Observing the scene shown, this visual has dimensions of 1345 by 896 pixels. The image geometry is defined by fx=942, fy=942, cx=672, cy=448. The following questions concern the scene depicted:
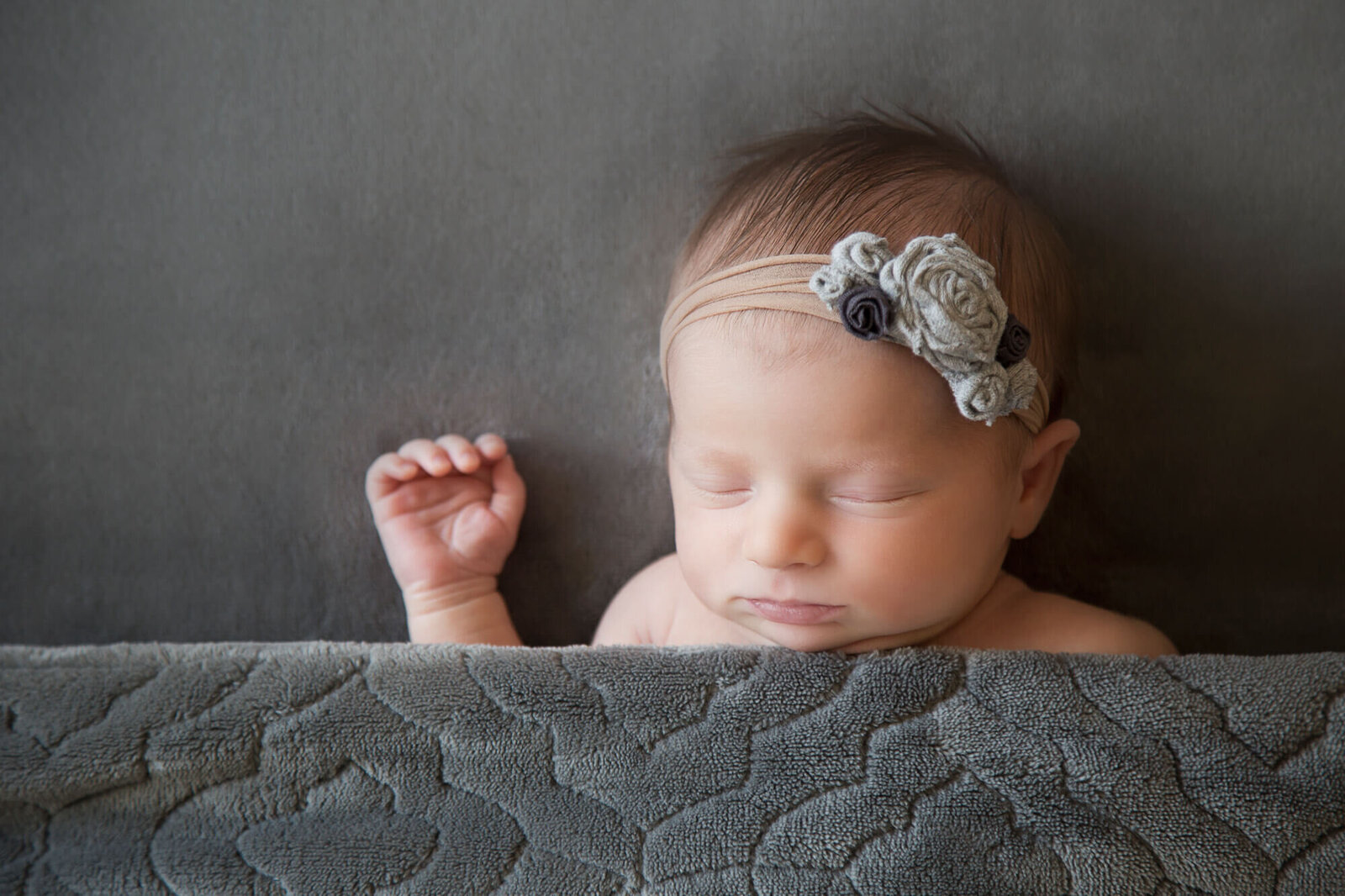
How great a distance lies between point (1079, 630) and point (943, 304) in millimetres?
446

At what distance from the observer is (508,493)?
1.14 meters

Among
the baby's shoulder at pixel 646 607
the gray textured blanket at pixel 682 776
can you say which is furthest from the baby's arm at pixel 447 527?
the gray textured blanket at pixel 682 776

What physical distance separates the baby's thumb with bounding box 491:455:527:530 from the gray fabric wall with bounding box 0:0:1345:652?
0.02 metres

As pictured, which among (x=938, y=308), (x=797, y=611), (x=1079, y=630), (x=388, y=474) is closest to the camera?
(x=938, y=308)

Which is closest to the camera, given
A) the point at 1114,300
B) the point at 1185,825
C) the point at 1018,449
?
the point at 1185,825

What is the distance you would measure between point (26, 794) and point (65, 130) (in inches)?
29.4

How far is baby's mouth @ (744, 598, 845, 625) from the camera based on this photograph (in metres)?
0.91

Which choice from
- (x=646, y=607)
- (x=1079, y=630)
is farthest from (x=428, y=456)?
(x=1079, y=630)

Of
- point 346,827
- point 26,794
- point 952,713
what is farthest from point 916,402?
point 26,794

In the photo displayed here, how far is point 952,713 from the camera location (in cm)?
84

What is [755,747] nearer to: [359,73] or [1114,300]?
[1114,300]

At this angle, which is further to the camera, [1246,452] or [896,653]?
[1246,452]

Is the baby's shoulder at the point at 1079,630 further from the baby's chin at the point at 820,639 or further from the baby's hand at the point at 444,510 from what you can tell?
the baby's hand at the point at 444,510

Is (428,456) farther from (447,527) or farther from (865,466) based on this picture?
(865,466)
